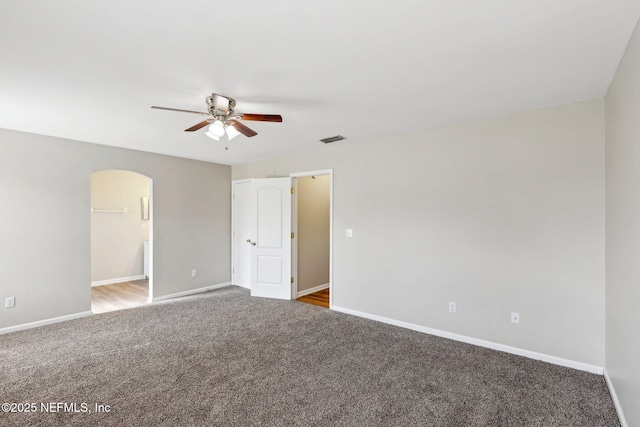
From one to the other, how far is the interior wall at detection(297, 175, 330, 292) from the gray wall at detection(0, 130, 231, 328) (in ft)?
6.85

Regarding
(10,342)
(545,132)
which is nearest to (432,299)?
(545,132)

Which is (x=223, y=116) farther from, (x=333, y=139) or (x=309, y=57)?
(x=333, y=139)

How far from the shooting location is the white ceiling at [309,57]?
5.08 feet

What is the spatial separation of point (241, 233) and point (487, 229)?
14.5 feet

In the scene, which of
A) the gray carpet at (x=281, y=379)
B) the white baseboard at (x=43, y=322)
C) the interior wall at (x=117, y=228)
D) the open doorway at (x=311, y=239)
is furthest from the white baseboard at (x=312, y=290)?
the interior wall at (x=117, y=228)

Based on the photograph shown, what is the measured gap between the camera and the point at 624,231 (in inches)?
78.6

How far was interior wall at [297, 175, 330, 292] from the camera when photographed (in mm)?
5473

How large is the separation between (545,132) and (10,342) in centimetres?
610

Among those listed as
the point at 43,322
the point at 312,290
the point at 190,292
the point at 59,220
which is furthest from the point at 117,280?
the point at 312,290

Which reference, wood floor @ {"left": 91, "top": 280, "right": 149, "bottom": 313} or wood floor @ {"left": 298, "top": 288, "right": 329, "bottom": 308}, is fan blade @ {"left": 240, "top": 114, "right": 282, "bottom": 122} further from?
wood floor @ {"left": 91, "top": 280, "right": 149, "bottom": 313}

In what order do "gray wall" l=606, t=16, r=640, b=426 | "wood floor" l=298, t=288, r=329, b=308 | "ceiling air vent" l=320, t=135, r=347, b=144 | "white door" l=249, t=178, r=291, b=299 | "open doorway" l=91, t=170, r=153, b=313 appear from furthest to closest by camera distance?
"open doorway" l=91, t=170, r=153, b=313 → "white door" l=249, t=178, r=291, b=299 → "wood floor" l=298, t=288, r=329, b=308 → "ceiling air vent" l=320, t=135, r=347, b=144 → "gray wall" l=606, t=16, r=640, b=426

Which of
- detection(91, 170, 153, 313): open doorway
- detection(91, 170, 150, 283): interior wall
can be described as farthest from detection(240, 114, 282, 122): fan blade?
detection(91, 170, 150, 283): interior wall

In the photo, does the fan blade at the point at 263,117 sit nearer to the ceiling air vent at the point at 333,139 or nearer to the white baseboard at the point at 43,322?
the ceiling air vent at the point at 333,139

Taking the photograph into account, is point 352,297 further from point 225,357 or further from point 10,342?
point 10,342
